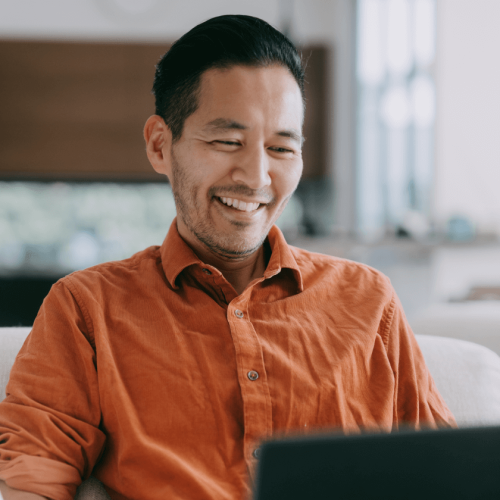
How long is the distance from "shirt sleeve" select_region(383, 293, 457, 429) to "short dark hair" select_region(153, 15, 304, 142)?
49 cm

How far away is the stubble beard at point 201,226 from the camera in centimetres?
99

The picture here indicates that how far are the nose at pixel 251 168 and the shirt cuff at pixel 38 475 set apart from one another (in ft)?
1.72

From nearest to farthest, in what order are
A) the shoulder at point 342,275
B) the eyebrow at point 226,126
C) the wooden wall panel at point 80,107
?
1. the eyebrow at point 226,126
2. the shoulder at point 342,275
3. the wooden wall panel at point 80,107

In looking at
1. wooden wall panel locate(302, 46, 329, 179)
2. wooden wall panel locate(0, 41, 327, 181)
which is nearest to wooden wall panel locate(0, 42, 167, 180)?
wooden wall panel locate(0, 41, 327, 181)

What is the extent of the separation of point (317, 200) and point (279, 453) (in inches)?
148

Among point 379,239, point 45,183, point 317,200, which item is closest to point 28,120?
point 45,183

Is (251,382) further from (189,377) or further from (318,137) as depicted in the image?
(318,137)

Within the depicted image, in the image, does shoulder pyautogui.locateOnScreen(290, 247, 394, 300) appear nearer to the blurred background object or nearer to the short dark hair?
the short dark hair

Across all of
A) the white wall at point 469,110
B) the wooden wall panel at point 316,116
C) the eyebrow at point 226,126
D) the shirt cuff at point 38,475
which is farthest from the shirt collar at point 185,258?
the white wall at point 469,110

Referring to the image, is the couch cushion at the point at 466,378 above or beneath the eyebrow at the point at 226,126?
beneath

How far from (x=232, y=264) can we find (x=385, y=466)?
2.28 feet

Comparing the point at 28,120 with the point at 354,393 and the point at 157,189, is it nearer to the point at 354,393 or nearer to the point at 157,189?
the point at 157,189

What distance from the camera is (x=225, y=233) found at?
3.25 ft

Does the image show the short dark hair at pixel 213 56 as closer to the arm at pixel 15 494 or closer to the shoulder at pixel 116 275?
the shoulder at pixel 116 275
